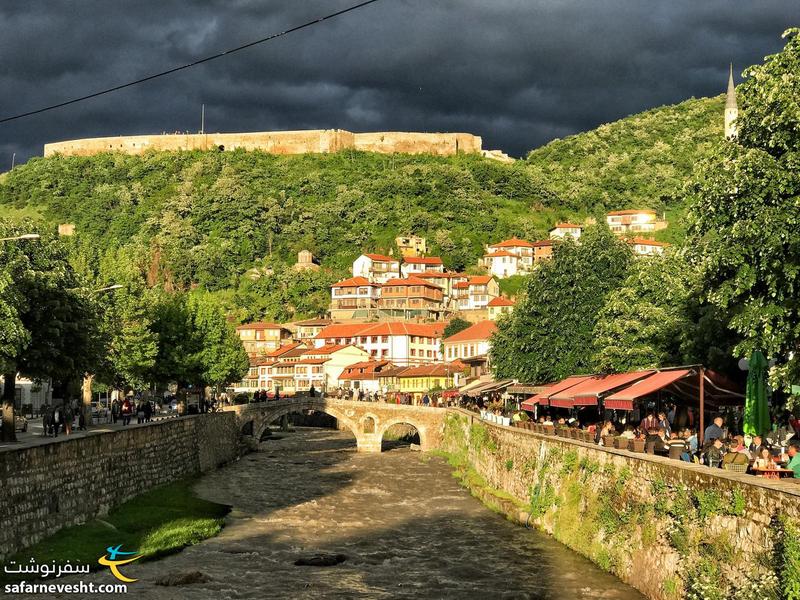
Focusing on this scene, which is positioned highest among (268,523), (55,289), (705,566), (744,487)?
(55,289)

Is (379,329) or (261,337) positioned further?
(261,337)

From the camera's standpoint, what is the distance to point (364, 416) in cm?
8838

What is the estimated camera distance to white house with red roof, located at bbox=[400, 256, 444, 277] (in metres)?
171

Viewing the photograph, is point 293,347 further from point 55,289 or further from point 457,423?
point 55,289

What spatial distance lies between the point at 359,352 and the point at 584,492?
4024 inches

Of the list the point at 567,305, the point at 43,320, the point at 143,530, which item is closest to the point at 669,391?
the point at 143,530

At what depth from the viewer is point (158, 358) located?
6969 centimetres

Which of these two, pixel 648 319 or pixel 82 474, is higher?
pixel 648 319

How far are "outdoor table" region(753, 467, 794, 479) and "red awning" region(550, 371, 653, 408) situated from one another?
1247cm

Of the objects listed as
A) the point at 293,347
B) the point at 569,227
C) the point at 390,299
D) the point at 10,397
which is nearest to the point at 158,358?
the point at 10,397

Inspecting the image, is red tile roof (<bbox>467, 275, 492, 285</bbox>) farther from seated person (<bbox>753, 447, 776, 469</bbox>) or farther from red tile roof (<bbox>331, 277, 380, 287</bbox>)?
seated person (<bbox>753, 447, 776, 469</bbox>)

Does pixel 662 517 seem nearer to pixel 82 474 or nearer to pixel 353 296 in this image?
pixel 82 474

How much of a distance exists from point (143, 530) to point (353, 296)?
12050cm

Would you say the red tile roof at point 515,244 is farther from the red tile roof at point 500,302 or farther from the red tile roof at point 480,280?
the red tile roof at point 500,302
